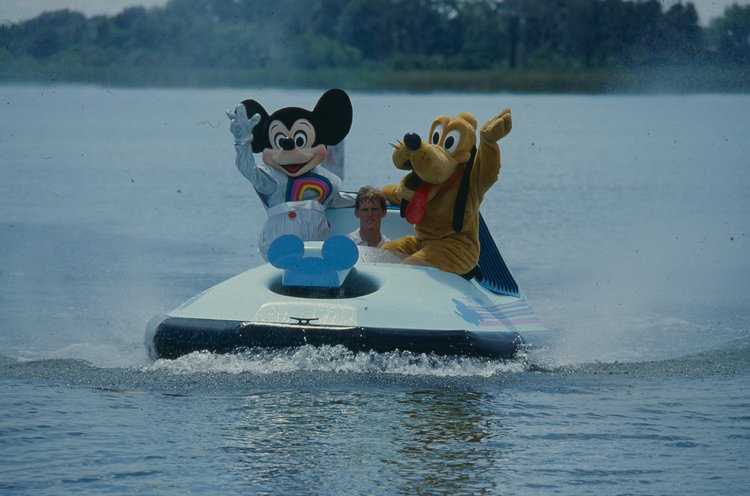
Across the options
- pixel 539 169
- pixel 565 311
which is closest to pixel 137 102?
pixel 539 169

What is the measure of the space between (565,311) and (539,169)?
1424 cm

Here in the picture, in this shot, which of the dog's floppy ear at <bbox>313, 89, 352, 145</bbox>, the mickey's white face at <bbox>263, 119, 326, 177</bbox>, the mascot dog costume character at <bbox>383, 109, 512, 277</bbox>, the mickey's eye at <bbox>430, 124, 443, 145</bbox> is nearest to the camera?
the mascot dog costume character at <bbox>383, 109, 512, 277</bbox>

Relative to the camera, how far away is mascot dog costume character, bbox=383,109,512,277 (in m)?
8.97

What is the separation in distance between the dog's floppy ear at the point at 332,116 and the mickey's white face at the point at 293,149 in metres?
0.11

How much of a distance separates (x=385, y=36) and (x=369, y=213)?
37.8 m

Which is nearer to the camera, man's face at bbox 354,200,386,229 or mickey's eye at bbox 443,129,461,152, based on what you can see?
mickey's eye at bbox 443,129,461,152

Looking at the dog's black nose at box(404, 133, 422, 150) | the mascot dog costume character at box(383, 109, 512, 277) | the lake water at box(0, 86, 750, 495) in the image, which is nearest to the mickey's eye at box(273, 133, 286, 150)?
the mascot dog costume character at box(383, 109, 512, 277)

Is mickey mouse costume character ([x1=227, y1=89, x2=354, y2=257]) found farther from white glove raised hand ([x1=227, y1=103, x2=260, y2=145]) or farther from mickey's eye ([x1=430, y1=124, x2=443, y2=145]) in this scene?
mickey's eye ([x1=430, y1=124, x2=443, y2=145])

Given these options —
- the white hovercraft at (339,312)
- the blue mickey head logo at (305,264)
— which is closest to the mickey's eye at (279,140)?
the white hovercraft at (339,312)

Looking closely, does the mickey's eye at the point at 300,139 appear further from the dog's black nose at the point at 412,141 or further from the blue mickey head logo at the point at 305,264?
the blue mickey head logo at the point at 305,264

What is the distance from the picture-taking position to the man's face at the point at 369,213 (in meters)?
9.15

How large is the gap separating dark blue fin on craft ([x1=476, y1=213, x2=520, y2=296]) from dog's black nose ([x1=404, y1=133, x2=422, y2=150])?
3.28ft

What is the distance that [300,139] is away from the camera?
9.61 meters

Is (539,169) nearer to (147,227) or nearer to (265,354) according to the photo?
(147,227)
